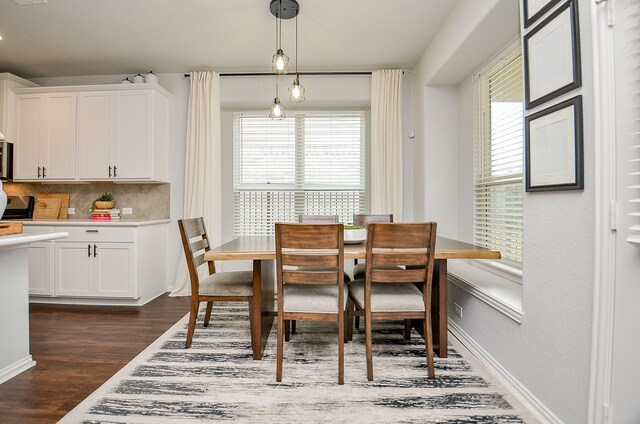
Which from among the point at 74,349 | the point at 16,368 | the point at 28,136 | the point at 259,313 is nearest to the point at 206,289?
the point at 259,313

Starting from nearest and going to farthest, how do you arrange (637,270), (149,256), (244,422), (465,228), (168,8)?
1. (637,270)
2. (244,422)
3. (168,8)
4. (465,228)
5. (149,256)

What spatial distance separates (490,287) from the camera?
2299mm

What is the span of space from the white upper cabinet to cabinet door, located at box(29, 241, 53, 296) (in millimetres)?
880

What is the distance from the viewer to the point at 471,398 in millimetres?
1783

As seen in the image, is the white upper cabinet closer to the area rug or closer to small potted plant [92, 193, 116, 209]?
small potted plant [92, 193, 116, 209]

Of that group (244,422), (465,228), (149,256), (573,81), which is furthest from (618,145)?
(149,256)

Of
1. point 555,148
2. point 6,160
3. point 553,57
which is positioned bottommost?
point 555,148

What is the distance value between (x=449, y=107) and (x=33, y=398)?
4.22 meters

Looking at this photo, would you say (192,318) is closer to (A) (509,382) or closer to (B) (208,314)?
(B) (208,314)

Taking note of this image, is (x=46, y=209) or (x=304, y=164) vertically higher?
(x=304, y=164)

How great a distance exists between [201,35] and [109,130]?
5.42ft

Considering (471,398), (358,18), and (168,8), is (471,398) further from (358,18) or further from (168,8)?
(168,8)

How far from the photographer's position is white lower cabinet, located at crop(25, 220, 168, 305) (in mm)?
3496

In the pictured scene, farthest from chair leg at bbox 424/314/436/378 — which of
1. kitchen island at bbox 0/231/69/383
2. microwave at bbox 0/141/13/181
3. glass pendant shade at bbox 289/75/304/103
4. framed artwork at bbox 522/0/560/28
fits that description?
microwave at bbox 0/141/13/181
